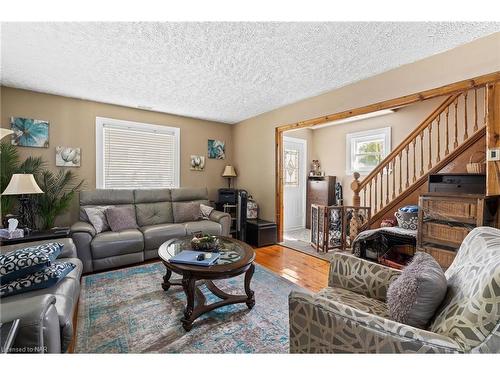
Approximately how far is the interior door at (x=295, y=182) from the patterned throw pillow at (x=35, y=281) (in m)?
4.34

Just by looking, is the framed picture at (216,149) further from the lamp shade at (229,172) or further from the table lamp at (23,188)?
the table lamp at (23,188)

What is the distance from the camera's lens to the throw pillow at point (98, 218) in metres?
3.08

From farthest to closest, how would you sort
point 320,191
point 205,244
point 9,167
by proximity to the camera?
point 320,191 < point 9,167 < point 205,244

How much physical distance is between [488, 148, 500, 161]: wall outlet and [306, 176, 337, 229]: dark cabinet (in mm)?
3184

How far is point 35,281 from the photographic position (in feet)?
4.75

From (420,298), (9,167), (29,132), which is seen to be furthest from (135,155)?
(420,298)

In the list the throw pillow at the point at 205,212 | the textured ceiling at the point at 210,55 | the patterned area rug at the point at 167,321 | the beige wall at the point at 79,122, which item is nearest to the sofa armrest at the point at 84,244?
the patterned area rug at the point at 167,321

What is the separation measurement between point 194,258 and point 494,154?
2.61 metres

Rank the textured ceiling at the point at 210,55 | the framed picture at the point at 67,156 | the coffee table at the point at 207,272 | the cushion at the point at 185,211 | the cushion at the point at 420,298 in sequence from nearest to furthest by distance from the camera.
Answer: the cushion at the point at 420,298
the coffee table at the point at 207,272
the textured ceiling at the point at 210,55
the framed picture at the point at 67,156
the cushion at the point at 185,211

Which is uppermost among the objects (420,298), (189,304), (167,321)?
(420,298)

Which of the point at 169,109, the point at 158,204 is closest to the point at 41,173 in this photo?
the point at 158,204

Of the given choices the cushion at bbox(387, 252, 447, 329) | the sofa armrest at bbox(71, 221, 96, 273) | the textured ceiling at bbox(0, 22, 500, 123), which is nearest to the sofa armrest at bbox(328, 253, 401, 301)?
the cushion at bbox(387, 252, 447, 329)

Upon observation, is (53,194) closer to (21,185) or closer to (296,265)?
(21,185)

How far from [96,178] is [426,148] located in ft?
17.4
